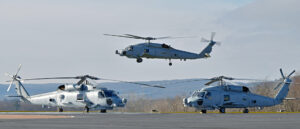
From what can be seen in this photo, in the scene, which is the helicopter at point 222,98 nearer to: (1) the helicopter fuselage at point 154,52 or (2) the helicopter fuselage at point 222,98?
(2) the helicopter fuselage at point 222,98

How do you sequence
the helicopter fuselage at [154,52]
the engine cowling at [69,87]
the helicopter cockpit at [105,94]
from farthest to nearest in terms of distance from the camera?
1. the engine cowling at [69,87]
2. the helicopter fuselage at [154,52]
3. the helicopter cockpit at [105,94]

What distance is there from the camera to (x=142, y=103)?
138625mm

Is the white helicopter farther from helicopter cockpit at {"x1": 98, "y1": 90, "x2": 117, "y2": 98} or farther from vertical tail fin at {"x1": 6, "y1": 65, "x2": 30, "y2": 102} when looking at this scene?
vertical tail fin at {"x1": 6, "y1": 65, "x2": 30, "y2": 102}

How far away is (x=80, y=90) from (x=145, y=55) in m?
9.74

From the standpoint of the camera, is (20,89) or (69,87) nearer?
(69,87)

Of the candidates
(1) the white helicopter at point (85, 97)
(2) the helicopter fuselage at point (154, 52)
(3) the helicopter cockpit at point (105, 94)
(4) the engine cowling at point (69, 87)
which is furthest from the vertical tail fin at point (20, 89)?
(2) the helicopter fuselage at point (154, 52)

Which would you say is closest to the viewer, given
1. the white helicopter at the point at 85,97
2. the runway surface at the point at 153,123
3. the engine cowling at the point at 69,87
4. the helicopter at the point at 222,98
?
the runway surface at the point at 153,123

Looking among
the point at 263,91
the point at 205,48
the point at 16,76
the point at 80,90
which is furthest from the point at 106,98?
the point at 263,91

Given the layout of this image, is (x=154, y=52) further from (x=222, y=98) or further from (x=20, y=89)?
(x=20, y=89)

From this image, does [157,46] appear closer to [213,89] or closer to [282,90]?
[213,89]

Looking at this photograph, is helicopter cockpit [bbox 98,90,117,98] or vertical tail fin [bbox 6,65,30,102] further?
vertical tail fin [bbox 6,65,30,102]

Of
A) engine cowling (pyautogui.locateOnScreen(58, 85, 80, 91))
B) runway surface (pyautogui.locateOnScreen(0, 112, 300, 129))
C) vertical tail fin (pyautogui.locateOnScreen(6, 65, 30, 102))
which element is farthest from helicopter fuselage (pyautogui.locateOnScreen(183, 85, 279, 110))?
vertical tail fin (pyautogui.locateOnScreen(6, 65, 30, 102))

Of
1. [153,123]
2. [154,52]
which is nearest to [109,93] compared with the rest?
[154,52]

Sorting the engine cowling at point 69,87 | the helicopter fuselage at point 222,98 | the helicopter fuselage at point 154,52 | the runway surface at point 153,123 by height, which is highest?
the helicopter fuselage at point 154,52
